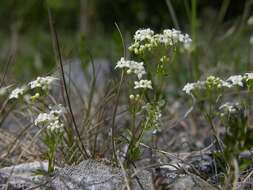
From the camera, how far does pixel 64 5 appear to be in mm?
9914

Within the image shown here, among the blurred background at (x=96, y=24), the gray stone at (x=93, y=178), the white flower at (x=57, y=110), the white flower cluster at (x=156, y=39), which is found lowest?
the gray stone at (x=93, y=178)

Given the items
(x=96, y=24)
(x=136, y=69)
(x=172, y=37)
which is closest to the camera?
(x=136, y=69)

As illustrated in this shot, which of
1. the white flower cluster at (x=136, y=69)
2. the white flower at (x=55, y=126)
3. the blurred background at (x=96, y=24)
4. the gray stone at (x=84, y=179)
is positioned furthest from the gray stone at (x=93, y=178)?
the blurred background at (x=96, y=24)

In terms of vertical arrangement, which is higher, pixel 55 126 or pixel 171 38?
pixel 171 38

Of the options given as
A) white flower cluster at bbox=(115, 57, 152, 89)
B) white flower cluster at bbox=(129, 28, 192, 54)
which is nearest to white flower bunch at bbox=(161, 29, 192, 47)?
white flower cluster at bbox=(129, 28, 192, 54)

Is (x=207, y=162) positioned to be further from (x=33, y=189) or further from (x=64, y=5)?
(x=64, y=5)

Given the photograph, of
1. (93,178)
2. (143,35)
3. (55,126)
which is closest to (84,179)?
(93,178)

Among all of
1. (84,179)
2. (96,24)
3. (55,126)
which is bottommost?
(84,179)

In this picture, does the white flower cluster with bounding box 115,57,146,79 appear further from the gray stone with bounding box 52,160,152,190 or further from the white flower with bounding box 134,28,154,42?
the gray stone with bounding box 52,160,152,190

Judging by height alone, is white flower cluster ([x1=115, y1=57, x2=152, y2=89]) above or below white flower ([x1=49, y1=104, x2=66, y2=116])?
above

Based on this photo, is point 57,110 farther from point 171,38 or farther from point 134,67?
point 171,38

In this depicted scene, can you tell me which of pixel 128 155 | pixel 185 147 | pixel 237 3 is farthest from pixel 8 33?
pixel 128 155

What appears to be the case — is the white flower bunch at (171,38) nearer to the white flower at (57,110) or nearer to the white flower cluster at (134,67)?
the white flower cluster at (134,67)

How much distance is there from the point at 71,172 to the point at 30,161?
1.22 feet
